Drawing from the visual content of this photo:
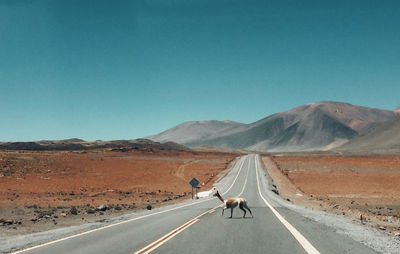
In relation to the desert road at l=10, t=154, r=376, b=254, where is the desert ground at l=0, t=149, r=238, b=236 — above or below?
below

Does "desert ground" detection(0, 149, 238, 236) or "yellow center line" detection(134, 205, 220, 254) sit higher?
"yellow center line" detection(134, 205, 220, 254)

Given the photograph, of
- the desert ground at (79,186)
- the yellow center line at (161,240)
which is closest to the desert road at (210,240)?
the yellow center line at (161,240)

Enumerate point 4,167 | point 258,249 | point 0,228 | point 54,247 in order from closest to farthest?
point 258,249
point 54,247
point 0,228
point 4,167

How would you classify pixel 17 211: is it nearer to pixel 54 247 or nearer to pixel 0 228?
pixel 0 228

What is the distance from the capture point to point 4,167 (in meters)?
63.7

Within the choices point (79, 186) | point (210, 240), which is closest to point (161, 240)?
point (210, 240)

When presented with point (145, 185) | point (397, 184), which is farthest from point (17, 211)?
point (397, 184)

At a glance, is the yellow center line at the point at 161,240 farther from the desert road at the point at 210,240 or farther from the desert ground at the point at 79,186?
the desert ground at the point at 79,186

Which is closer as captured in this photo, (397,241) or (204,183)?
(397,241)

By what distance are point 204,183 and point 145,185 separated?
12124mm

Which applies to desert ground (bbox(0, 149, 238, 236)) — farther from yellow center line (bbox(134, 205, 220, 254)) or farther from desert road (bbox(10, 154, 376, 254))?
yellow center line (bbox(134, 205, 220, 254))

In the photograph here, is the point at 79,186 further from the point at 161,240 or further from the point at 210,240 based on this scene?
the point at 210,240

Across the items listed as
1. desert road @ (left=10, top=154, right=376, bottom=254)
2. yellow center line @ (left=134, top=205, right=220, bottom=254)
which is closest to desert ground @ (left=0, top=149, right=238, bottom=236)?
desert road @ (left=10, top=154, right=376, bottom=254)

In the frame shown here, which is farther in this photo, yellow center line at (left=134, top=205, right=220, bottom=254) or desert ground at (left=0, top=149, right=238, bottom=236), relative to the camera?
desert ground at (left=0, top=149, right=238, bottom=236)
